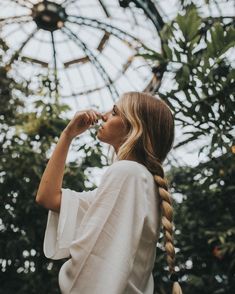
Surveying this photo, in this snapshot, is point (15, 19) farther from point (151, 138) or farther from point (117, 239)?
point (117, 239)

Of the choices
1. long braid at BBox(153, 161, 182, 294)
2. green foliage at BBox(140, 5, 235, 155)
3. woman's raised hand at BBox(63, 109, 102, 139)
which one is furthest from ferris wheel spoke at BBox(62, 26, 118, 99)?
long braid at BBox(153, 161, 182, 294)

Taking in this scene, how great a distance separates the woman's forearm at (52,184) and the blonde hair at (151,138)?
30cm

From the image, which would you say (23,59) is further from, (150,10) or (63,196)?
(63,196)

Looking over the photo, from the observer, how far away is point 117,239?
4.63 feet

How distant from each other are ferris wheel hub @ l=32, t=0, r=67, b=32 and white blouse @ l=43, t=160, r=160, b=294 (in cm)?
659

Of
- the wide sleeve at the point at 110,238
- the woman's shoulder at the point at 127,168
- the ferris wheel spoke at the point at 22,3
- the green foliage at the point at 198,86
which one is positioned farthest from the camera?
the ferris wheel spoke at the point at 22,3

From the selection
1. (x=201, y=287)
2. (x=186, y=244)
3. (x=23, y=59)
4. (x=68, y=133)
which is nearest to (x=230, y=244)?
(x=201, y=287)

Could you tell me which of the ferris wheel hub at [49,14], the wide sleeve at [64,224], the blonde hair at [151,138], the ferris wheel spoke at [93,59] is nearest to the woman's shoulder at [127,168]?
the blonde hair at [151,138]

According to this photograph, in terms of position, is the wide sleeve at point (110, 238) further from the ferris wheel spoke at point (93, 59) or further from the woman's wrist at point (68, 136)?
the ferris wheel spoke at point (93, 59)

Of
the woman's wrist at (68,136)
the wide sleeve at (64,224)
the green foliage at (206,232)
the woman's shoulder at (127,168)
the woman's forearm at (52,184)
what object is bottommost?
the green foliage at (206,232)

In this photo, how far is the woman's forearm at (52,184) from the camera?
1769mm

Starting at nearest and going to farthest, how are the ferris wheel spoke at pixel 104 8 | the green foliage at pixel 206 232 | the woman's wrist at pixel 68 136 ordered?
the woman's wrist at pixel 68 136
the green foliage at pixel 206 232
the ferris wheel spoke at pixel 104 8

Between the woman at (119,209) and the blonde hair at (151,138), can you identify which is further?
the blonde hair at (151,138)

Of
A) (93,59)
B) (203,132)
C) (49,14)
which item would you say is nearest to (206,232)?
(203,132)
